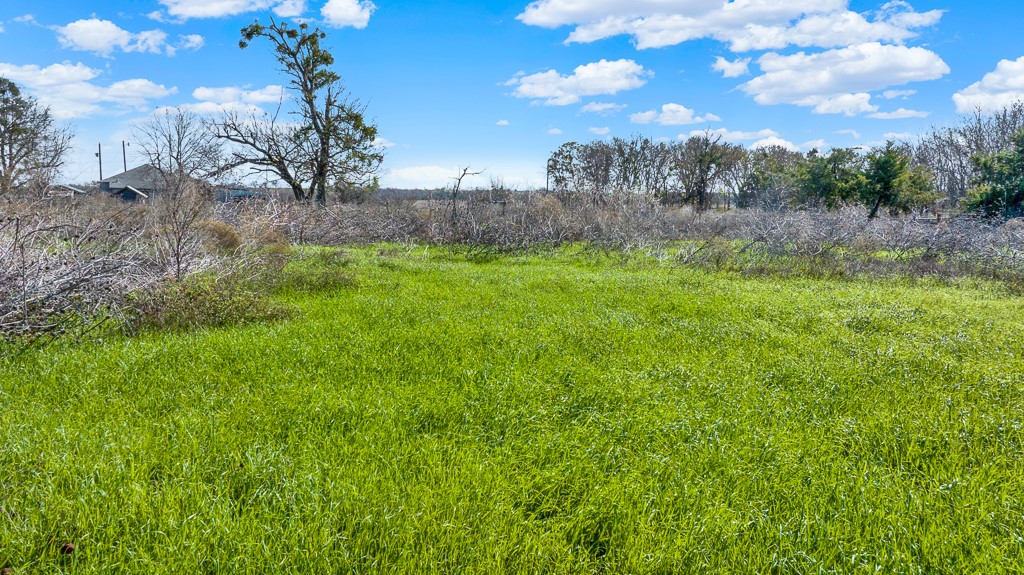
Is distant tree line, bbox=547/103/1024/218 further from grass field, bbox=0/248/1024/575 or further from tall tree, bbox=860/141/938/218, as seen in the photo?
grass field, bbox=0/248/1024/575

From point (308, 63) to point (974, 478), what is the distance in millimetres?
27287

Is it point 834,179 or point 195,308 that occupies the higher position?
point 834,179

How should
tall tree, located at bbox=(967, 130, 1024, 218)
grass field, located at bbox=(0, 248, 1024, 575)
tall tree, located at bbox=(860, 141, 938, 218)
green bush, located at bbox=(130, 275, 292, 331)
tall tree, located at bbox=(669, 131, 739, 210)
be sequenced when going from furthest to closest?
tall tree, located at bbox=(669, 131, 739, 210)
tall tree, located at bbox=(860, 141, 938, 218)
tall tree, located at bbox=(967, 130, 1024, 218)
green bush, located at bbox=(130, 275, 292, 331)
grass field, located at bbox=(0, 248, 1024, 575)

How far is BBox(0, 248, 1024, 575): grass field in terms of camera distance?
94.3 inches

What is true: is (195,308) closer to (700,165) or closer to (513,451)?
(513,451)

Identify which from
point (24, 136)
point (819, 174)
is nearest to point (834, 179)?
point (819, 174)

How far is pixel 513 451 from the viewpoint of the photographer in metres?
3.32

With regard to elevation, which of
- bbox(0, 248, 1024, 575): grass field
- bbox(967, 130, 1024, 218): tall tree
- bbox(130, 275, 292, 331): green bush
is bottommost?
bbox(0, 248, 1024, 575): grass field

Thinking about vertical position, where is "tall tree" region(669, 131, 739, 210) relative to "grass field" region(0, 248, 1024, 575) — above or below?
above

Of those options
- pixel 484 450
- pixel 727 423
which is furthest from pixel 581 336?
pixel 484 450

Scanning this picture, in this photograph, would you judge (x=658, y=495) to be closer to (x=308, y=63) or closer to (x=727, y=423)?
(x=727, y=423)

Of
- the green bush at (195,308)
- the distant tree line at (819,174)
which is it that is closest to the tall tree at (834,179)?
the distant tree line at (819,174)

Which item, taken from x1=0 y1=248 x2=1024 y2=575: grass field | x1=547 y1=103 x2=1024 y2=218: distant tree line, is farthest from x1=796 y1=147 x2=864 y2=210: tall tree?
x1=0 y1=248 x2=1024 y2=575: grass field

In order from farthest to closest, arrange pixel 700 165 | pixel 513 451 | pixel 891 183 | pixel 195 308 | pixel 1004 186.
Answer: pixel 700 165 → pixel 891 183 → pixel 1004 186 → pixel 195 308 → pixel 513 451
